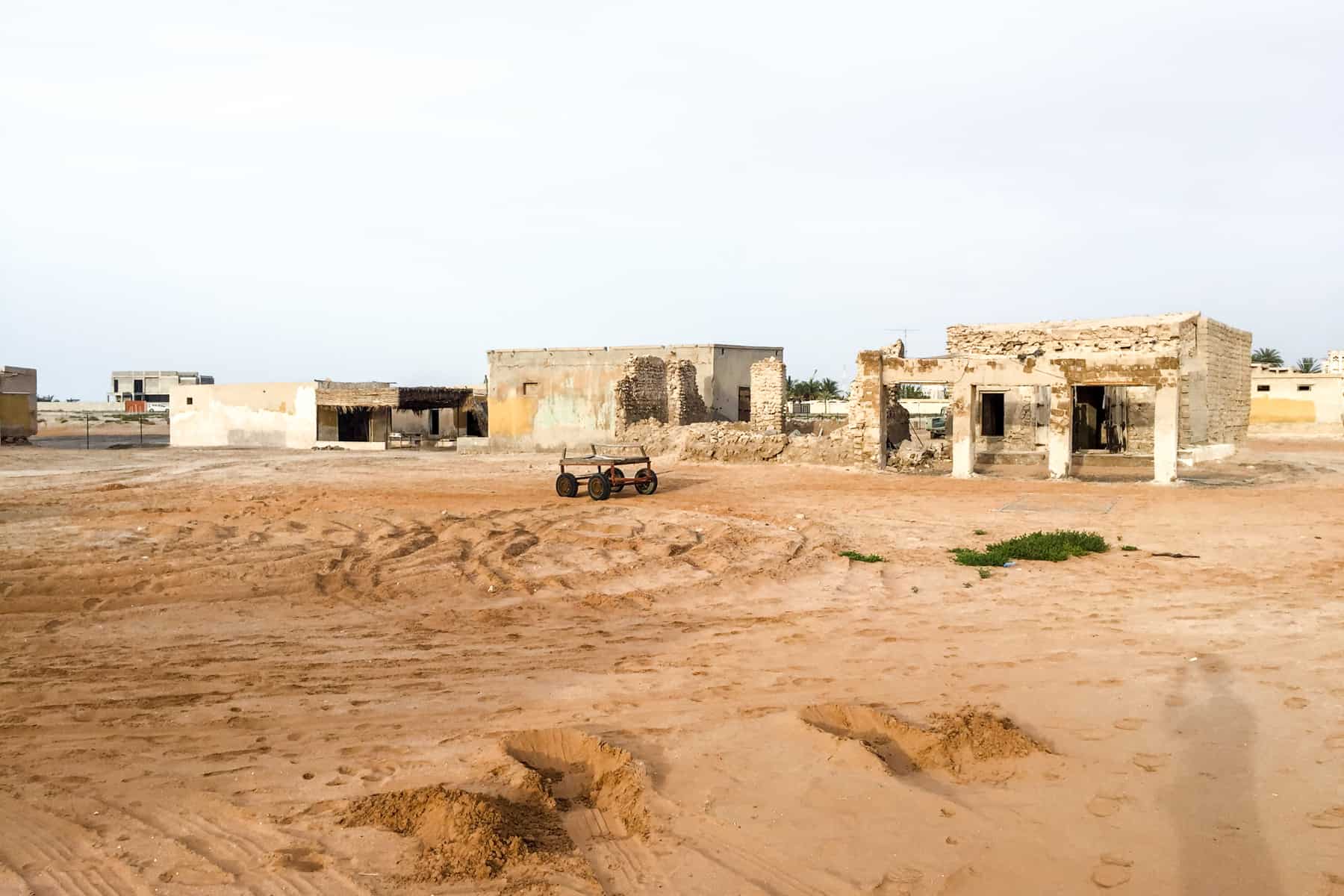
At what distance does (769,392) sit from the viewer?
3084cm

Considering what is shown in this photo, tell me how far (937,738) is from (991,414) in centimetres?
2196

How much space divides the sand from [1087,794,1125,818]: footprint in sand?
26mm

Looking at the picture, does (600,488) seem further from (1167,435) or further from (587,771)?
(1167,435)

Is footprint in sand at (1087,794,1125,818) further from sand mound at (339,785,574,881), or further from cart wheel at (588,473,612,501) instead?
cart wheel at (588,473,612,501)

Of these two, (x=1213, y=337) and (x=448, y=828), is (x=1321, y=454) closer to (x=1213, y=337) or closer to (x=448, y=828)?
(x=1213, y=337)

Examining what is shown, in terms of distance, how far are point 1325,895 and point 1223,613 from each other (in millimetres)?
4862

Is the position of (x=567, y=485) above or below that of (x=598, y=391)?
below

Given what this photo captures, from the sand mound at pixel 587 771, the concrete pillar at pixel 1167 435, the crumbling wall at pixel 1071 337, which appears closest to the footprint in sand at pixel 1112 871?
the sand mound at pixel 587 771

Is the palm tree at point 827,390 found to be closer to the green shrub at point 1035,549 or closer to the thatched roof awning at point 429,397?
the thatched roof awning at point 429,397

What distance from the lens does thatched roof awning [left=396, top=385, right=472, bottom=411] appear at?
109 feet

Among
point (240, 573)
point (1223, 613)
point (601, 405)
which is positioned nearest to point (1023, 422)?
point (601, 405)

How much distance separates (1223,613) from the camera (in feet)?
25.5

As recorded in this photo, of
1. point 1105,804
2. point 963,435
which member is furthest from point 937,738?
point 963,435

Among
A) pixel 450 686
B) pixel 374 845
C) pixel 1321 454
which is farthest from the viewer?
pixel 1321 454
